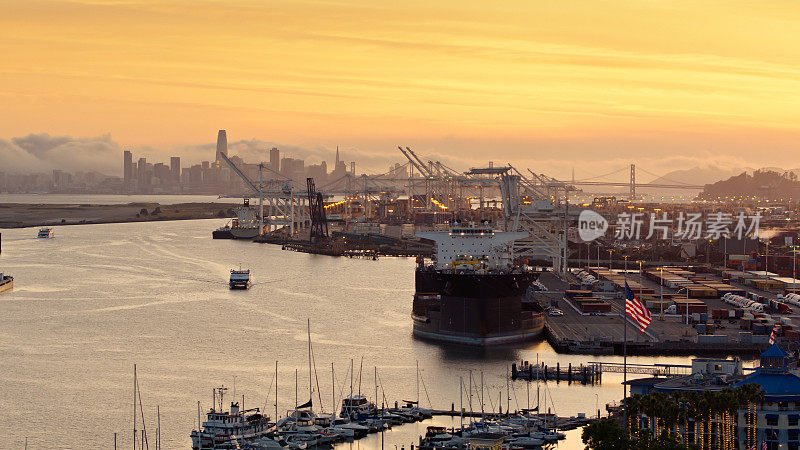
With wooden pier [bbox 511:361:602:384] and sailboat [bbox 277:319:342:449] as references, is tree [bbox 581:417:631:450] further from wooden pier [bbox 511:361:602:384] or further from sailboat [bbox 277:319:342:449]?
wooden pier [bbox 511:361:602:384]

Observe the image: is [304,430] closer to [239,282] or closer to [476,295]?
[476,295]

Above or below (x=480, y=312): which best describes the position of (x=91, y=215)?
above

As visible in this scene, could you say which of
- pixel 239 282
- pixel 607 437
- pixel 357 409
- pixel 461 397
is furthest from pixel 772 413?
pixel 239 282

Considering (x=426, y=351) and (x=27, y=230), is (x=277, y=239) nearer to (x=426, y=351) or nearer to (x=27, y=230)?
(x=27, y=230)

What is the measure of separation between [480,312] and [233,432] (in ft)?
40.4

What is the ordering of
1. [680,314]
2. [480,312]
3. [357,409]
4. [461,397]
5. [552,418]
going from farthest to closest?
[680,314] → [480,312] → [461,397] → [357,409] → [552,418]

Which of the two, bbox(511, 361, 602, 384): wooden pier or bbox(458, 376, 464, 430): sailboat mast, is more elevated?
bbox(511, 361, 602, 384): wooden pier

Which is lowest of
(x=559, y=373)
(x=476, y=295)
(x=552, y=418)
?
(x=552, y=418)

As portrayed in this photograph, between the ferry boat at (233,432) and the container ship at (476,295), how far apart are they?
11.2m

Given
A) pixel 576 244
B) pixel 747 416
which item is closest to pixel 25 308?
pixel 747 416

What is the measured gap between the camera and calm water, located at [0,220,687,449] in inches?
873

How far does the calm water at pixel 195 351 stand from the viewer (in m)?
22.2

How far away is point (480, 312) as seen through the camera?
101ft

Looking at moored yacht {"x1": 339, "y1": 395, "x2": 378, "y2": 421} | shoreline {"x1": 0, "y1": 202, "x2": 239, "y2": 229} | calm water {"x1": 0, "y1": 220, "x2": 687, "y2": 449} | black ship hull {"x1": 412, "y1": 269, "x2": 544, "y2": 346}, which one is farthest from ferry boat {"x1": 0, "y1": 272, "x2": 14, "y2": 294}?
shoreline {"x1": 0, "y1": 202, "x2": 239, "y2": 229}
